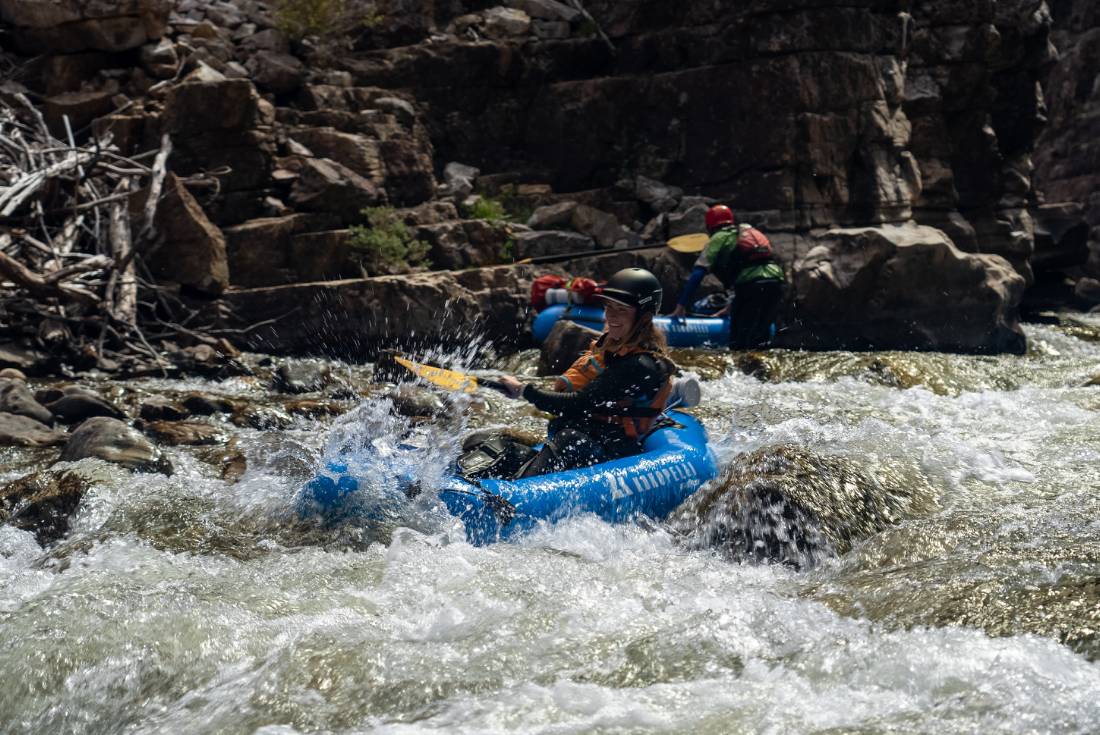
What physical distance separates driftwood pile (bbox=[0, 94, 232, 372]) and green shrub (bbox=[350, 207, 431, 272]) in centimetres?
178

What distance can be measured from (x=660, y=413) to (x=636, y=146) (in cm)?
885

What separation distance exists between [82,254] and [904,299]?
7.77 metres

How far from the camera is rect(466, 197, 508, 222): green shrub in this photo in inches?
479

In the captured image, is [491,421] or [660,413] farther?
[491,421]

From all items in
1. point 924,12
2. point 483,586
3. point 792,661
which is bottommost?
point 483,586

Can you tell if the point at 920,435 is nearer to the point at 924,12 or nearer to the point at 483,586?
the point at 483,586

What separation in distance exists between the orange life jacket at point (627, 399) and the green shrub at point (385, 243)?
18.8 feet

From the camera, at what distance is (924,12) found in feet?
44.9

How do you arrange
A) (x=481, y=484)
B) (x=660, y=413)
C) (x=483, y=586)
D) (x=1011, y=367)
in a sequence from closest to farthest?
(x=483, y=586) → (x=481, y=484) → (x=660, y=413) → (x=1011, y=367)

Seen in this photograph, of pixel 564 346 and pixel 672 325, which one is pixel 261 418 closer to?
pixel 564 346

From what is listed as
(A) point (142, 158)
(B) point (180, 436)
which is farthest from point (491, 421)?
(A) point (142, 158)

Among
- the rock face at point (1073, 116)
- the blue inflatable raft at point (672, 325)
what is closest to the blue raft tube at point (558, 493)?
the blue inflatable raft at point (672, 325)

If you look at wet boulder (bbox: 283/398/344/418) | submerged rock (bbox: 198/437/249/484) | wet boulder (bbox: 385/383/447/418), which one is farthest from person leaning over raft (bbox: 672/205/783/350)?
submerged rock (bbox: 198/437/249/484)

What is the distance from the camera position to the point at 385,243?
1049 centimetres
